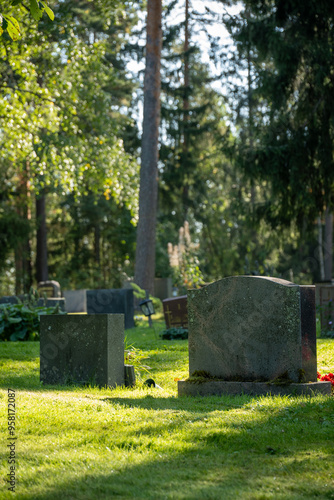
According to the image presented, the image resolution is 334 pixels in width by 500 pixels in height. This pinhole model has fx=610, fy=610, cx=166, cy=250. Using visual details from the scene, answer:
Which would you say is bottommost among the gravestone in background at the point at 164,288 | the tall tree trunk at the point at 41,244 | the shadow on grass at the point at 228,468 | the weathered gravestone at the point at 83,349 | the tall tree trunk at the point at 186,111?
the shadow on grass at the point at 228,468

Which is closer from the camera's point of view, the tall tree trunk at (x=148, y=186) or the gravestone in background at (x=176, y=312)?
the gravestone in background at (x=176, y=312)

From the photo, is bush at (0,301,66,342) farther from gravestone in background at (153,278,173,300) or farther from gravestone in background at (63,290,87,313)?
gravestone in background at (153,278,173,300)

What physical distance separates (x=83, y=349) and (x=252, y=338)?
1879 mm

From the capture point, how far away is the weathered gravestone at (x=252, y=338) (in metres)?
6.00

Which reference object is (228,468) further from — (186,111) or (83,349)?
(186,111)

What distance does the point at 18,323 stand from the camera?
11672 millimetres

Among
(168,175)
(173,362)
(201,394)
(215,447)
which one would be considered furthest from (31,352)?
(168,175)

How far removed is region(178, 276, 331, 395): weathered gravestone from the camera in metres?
6.00

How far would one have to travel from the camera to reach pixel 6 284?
38344 millimetres

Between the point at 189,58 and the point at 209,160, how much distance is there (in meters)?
5.25

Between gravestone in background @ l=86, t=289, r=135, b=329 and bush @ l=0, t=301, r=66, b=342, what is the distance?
8.52 ft

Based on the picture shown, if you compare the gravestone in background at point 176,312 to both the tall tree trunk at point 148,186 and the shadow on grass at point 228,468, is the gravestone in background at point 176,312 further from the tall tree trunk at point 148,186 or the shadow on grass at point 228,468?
the shadow on grass at point 228,468

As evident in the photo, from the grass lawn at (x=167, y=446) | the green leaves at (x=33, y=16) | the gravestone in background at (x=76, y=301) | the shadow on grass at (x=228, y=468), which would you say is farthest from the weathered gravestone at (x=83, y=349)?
the gravestone in background at (x=76, y=301)

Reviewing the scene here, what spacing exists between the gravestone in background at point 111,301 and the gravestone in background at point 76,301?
6.69 meters
